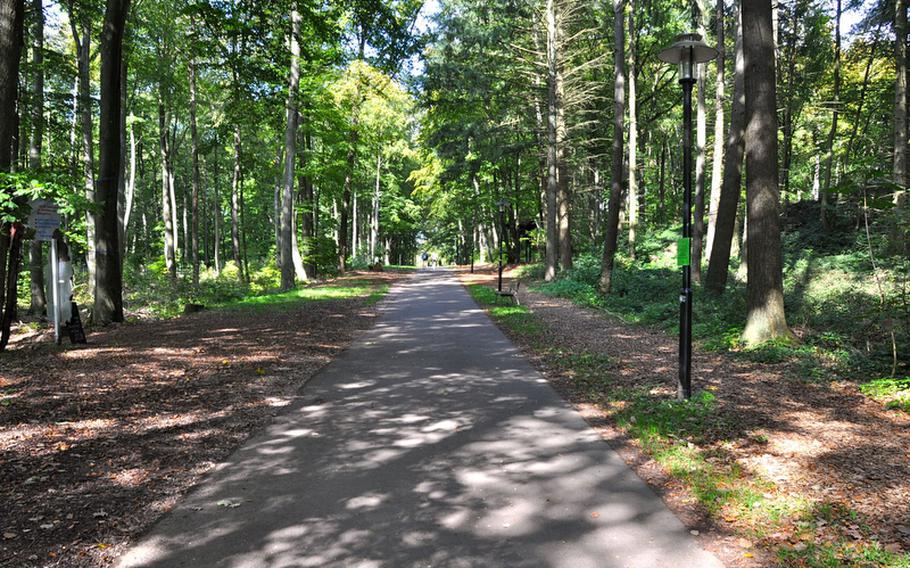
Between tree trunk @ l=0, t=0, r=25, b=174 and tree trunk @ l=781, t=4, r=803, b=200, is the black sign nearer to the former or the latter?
tree trunk @ l=0, t=0, r=25, b=174

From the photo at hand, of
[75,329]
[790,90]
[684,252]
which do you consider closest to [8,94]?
[75,329]

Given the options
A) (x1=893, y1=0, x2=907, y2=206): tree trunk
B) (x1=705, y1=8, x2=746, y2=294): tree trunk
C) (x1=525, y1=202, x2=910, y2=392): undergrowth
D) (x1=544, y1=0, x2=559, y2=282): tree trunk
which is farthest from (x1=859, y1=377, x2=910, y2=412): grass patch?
(x1=544, y1=0, x2=559, y2=282): tree trunk

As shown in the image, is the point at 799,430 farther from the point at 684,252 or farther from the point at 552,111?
the point at 552,111

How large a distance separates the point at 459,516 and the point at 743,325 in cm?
836

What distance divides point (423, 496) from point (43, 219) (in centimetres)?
886

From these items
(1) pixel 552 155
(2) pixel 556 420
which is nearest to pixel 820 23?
(1) pixel 552 155

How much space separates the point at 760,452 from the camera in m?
4.65

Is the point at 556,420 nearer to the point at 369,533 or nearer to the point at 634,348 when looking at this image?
the point at 369,533

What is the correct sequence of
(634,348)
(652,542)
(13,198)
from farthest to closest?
(634,348) < (13,198) < (652,542)

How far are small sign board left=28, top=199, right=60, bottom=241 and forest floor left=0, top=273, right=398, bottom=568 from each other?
76.6 inches

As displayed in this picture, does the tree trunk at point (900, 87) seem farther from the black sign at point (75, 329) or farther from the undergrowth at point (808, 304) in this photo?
the black sign at point (75, 329)

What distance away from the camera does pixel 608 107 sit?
2658cm

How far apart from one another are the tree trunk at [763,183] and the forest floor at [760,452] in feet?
3.11

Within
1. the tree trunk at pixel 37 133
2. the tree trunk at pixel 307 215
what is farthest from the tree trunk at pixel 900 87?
the tree trunk at pixel 307 215
